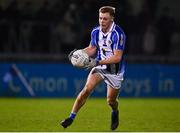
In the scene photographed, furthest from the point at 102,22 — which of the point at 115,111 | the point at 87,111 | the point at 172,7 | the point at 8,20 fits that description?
the point at 172,7

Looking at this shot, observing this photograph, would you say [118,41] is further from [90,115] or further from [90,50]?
[90,115]

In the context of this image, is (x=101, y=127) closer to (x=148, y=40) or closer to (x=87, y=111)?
(x=87, y=111)

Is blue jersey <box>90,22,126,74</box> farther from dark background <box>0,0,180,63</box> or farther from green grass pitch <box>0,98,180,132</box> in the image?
→ dark background <box>0,0,180,63</box>

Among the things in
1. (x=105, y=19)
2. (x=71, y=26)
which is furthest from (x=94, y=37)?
(x=71, y=26)

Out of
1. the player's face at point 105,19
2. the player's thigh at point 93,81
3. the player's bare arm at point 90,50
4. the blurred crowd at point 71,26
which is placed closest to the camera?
the player's face at point 105,19

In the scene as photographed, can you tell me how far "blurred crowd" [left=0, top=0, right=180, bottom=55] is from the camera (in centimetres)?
2373

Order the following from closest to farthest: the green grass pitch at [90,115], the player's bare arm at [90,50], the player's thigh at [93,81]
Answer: the player's thigh at [93,81] → the player's bare arm at [90,50] → the green grass pitch at [90,115]

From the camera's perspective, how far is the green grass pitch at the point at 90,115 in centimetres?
1365

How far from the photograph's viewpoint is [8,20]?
23656mm

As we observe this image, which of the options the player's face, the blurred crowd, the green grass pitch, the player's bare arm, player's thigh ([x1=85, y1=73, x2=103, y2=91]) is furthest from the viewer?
the blurred crowd

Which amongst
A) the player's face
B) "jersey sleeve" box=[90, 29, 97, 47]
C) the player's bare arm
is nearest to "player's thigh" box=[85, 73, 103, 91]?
the player's bare arm

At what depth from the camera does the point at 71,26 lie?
24.2 meters

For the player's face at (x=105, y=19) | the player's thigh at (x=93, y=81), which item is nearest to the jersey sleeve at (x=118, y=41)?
the player's face at (x=105, y=19)

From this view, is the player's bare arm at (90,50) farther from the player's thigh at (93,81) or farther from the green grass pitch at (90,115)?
the green grass pitch at (90,115)
